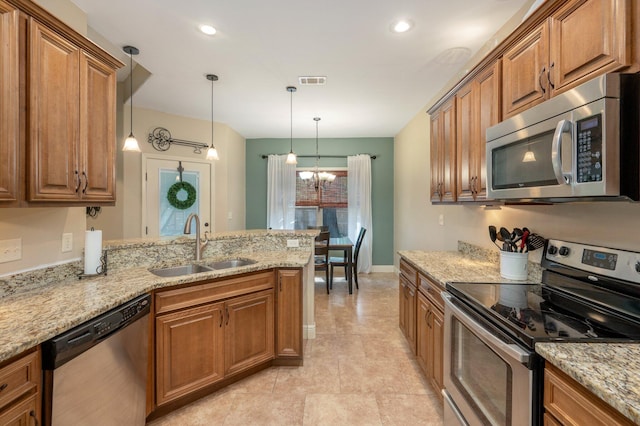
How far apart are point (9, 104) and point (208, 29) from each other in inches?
58.7

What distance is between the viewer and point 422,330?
2.25 meters

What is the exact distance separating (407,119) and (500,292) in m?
3.73

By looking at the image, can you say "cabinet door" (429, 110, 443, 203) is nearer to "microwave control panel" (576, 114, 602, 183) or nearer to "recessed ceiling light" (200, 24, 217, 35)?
"microwave control panel" (576, 114, 602, 183)

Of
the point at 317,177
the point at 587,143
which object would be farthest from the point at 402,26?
the point at 317,177

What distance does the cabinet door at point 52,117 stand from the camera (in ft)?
4.58

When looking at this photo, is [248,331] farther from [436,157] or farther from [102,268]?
[436,157]

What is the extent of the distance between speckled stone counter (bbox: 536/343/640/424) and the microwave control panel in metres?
0.60

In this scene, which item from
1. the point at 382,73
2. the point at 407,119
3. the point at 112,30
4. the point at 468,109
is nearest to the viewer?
the point at 468,109

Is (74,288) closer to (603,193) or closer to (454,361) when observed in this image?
(454,361)

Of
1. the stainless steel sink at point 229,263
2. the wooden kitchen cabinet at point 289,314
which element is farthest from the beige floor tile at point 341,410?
the stainless steel sink at point 229,263

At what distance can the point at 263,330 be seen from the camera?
236 cm

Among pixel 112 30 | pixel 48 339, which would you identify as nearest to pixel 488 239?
pixel 48 339

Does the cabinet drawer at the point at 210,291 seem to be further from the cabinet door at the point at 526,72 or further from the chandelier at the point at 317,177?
the chandelier at the point at 317,177

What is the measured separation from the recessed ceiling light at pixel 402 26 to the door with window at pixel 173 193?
349cm
